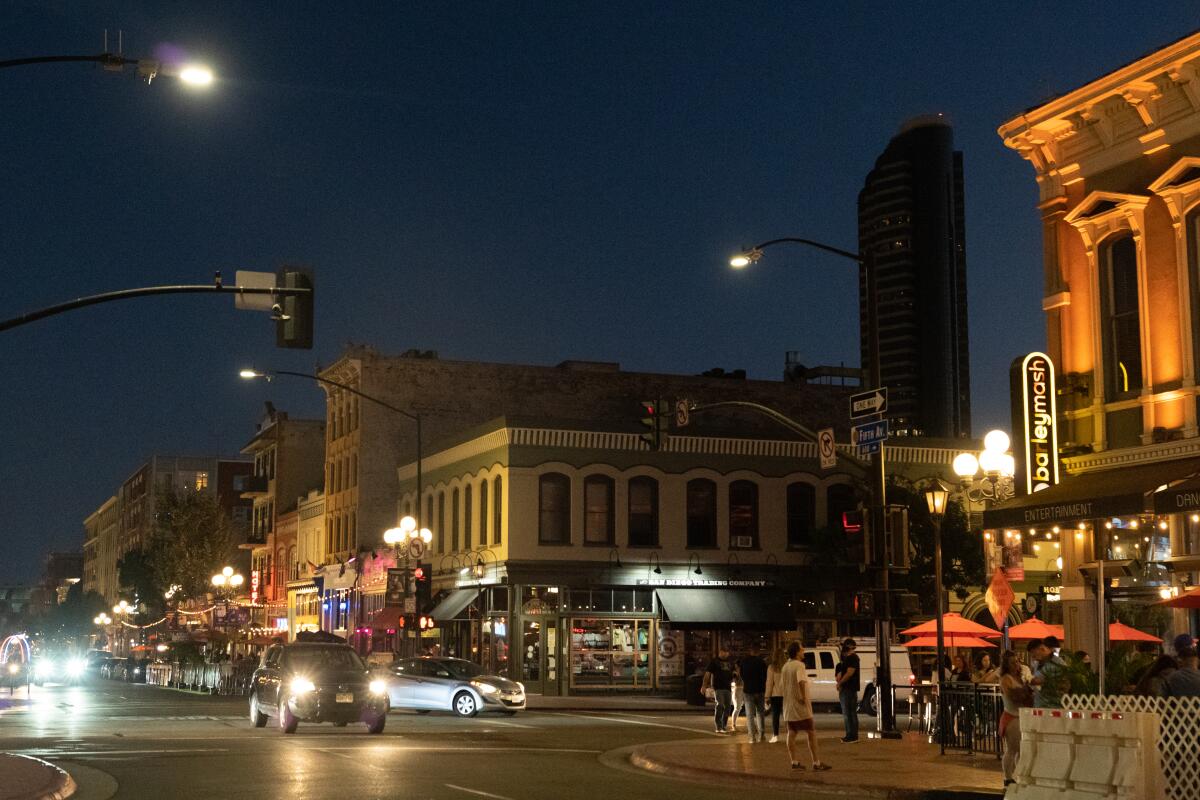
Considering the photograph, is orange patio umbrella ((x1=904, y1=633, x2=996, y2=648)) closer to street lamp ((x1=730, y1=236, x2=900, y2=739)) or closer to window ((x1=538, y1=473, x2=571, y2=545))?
street lamp ((x1=730, y1=236, x2=900, y2=739))

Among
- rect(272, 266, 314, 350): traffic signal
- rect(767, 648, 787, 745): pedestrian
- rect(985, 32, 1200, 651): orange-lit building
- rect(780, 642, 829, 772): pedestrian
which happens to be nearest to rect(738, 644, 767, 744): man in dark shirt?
rect(767, 648, 787, 745): pedestrian

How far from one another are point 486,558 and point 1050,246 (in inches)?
1045

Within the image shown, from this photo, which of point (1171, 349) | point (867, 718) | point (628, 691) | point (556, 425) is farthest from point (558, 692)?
point (1171, 349)

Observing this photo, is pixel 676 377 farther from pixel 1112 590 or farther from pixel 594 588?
pixel 1112 590

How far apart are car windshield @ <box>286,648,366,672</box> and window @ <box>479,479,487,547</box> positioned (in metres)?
20.0

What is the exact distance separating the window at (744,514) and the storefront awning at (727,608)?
1705 mm

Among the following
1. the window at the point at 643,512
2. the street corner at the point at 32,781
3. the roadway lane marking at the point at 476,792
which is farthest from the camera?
the window at the point at 643,512

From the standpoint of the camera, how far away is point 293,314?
67.1 ft

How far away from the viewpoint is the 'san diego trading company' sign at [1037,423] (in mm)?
24719

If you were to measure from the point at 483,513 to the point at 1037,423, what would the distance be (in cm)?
2752

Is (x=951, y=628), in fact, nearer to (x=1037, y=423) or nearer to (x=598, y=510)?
(x=1037, y=423)

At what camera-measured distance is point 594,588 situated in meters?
48.0

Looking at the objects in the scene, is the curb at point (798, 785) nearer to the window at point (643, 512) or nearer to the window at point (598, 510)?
the window at point (598, 510)

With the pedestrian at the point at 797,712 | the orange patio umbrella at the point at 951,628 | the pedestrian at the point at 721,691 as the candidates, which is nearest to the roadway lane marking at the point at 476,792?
the pedestrian at the point at 797,712
